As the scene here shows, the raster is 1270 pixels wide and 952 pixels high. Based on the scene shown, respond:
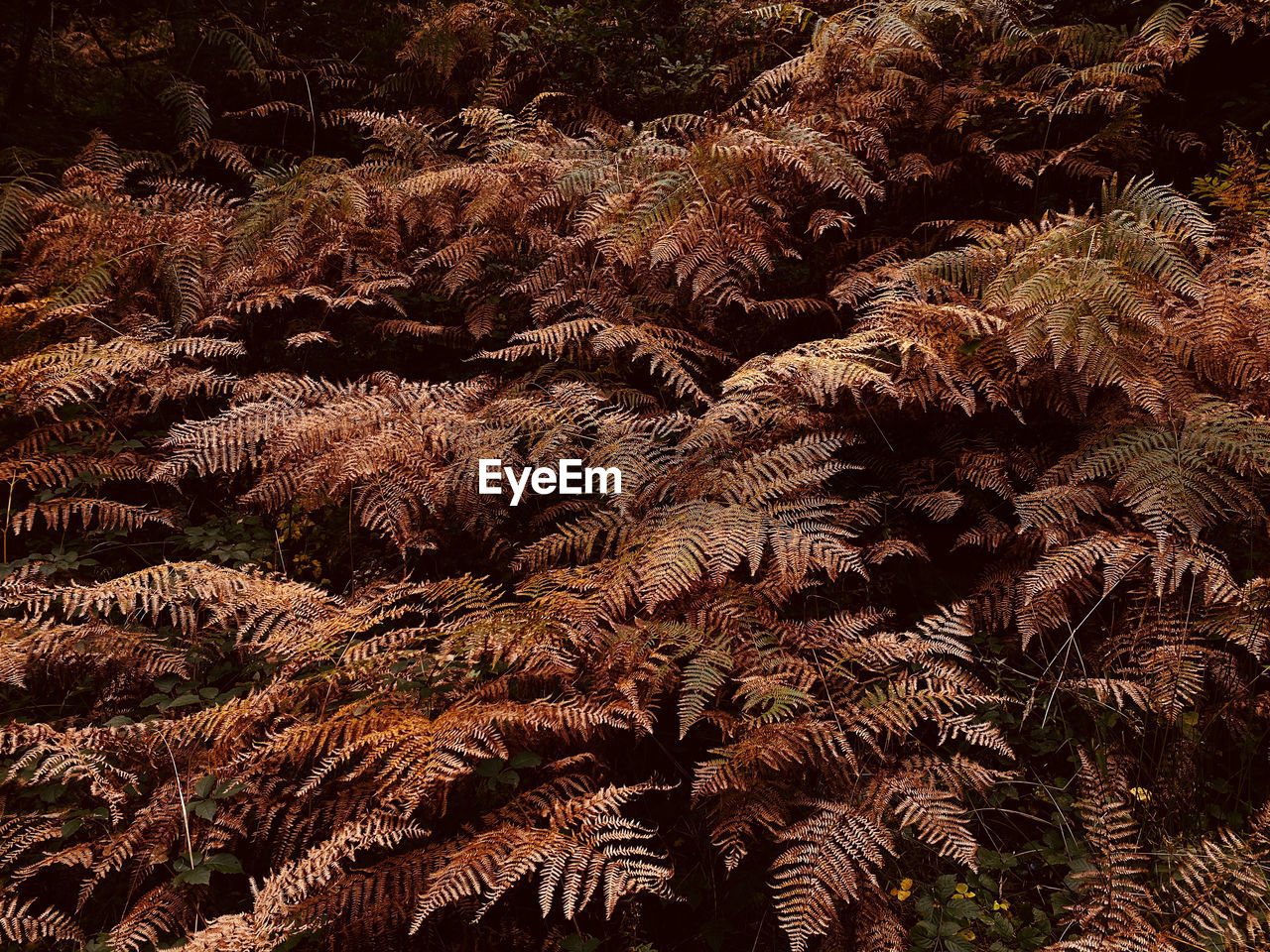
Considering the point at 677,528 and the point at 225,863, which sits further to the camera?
the point at 677,528

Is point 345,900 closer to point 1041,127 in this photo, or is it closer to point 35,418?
point 35,418

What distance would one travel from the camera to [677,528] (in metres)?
2.73

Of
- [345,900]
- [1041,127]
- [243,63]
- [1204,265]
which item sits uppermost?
[243,63]

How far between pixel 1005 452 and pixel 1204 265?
1.47m

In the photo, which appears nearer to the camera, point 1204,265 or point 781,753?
point 781,753

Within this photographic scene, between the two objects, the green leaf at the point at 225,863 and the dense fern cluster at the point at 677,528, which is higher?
the dense fern cluster at the point at 677,528

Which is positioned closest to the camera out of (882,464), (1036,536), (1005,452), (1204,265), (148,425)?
(1036,536)

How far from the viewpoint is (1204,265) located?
11.2ft

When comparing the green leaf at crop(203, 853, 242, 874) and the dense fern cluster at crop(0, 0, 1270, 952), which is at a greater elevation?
the dense fern cluster at crop(0, 0, 1270, 952)

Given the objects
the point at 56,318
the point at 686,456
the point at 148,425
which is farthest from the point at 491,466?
the point at 56,318

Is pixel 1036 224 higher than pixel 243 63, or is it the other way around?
pixel 243 63

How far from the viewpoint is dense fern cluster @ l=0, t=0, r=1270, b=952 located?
7.14 ft

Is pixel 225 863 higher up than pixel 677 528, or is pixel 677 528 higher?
pixel 677 528

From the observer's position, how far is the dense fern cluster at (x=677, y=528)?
7.14 ft
